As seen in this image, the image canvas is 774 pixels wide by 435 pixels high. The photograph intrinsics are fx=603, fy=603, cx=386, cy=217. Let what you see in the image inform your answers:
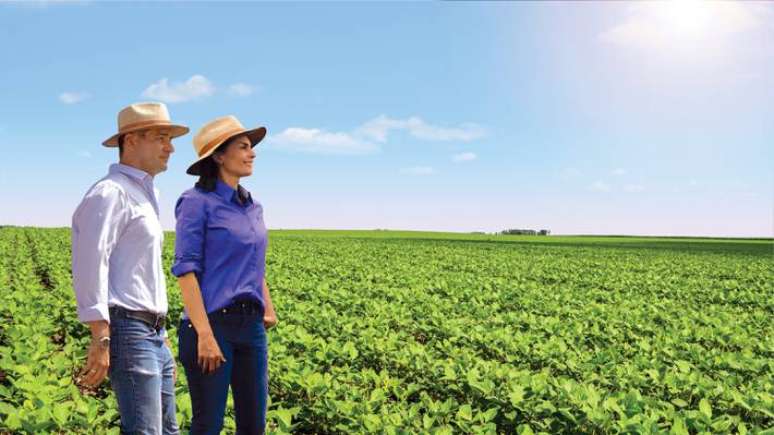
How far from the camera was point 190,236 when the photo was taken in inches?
123

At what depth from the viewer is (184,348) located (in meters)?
3.15

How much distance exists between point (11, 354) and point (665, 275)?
1916 cm

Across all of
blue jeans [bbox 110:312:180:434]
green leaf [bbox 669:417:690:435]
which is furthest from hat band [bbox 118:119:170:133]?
green leaf [bbox 669:417:690:435]

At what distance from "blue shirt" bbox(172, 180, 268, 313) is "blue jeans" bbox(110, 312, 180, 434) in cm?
45

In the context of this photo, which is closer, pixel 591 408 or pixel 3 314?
pixel 591 408

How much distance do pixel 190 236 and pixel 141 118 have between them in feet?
2.11

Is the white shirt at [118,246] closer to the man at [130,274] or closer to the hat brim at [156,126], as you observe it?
the man at [130,274]

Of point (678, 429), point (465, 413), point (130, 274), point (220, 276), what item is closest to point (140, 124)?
point (130, 274)

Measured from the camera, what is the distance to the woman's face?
329 centimetres

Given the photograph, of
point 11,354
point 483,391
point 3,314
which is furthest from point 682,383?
point 3,314

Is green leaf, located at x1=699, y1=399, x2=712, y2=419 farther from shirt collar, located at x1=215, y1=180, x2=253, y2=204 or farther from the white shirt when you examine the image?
the white shirt

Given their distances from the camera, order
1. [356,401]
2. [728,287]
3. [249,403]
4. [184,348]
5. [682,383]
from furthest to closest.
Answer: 1. [728,287]
2. [682,383]
3. [356,401]
4. [249,403]
5. [184,348]

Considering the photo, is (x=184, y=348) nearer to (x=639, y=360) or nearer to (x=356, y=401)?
(x=356, y=401)

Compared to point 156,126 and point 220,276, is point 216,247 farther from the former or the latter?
point 156,126
